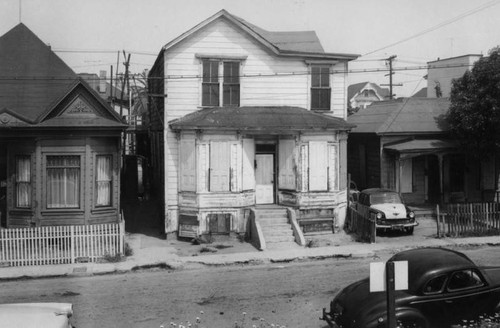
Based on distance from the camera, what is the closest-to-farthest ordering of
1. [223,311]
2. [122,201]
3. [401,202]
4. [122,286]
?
[223,311] → [122,286] → [401,202] → [122,201]

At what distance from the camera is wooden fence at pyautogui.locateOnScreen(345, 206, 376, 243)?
18.8 metres

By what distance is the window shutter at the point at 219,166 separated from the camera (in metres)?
20.0

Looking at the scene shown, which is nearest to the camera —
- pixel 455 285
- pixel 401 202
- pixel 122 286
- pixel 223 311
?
pixel 455 285

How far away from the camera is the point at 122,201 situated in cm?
3053

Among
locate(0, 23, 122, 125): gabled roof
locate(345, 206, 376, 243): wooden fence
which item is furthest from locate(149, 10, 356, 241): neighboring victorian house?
locate(0, 23, 122, 125): gabled roof

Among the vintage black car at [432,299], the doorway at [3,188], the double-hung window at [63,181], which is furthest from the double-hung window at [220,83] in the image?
A: the vintage black car at [432,299]

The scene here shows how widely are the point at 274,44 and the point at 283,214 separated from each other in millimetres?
7162

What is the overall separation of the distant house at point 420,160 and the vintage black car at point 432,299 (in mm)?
14668

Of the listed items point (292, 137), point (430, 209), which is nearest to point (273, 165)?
point (292, 137)

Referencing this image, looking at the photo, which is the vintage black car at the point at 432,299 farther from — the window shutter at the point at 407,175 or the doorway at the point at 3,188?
the window shutter at the point at 407,175

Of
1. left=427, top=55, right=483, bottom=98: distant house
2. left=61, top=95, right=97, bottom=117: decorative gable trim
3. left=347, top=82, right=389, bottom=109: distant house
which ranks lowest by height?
left=61, top=95, right=97, bottom=117: decorative gable trim

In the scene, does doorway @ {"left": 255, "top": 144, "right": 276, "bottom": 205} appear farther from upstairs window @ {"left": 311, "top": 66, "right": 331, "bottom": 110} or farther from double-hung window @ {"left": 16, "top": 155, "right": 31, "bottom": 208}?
double-hung window @ {"left": 16, "top": 155, "right": 31, "bottom": 208}

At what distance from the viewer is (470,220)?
1986cm

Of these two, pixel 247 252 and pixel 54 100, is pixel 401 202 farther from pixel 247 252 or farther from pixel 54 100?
pixel 54 100
